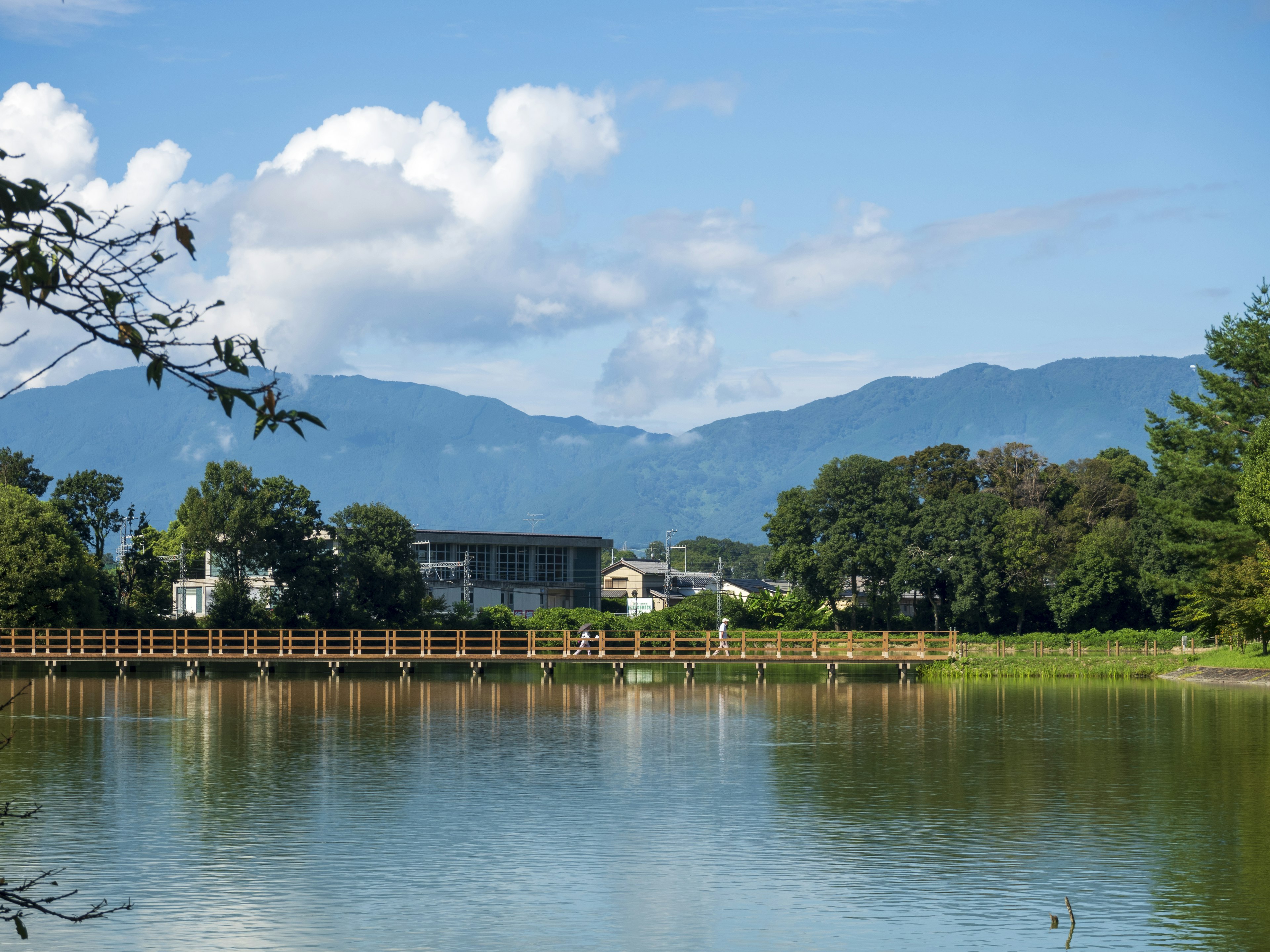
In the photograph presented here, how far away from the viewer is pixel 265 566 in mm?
69000

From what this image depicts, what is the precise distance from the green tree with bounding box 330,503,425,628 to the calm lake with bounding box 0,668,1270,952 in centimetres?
3441

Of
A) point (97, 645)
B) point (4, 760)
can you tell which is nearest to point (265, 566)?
point (97, 645)

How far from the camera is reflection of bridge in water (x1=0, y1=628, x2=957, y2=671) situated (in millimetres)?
56125

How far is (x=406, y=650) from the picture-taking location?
57156mm

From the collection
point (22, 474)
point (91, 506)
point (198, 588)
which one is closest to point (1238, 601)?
point (198, 588)

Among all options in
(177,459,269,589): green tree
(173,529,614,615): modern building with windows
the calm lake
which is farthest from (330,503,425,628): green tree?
the calm lake

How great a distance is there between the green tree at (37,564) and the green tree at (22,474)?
24846 mm

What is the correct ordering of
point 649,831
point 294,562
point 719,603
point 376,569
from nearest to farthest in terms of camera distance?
point 649,831 → point 294,562 → point 376,569 → point 719,603

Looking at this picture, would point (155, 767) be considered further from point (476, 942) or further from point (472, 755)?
point (476, 942)

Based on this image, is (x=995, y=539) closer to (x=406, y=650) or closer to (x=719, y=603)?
(x=719, y=603)

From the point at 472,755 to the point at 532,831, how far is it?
9.08 meters

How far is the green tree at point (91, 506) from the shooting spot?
258 ft

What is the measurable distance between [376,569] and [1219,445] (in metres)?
39.8

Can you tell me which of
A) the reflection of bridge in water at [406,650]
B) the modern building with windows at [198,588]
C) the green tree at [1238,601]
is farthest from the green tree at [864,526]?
the modern building with windows at [198,588]
